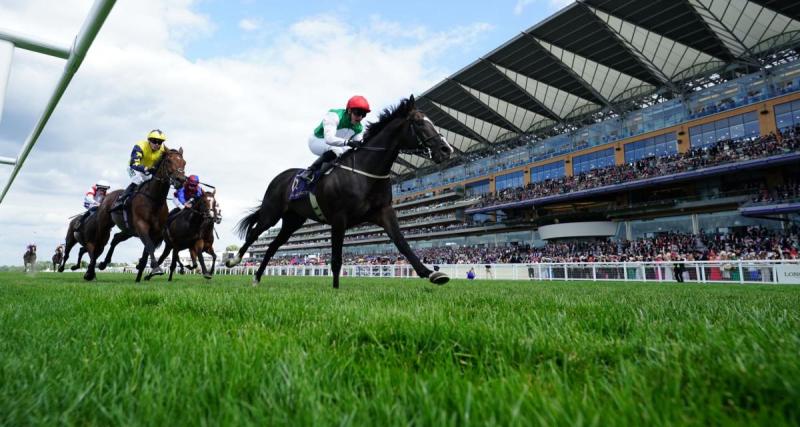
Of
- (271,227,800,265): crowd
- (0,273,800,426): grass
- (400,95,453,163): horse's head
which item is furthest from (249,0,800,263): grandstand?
(0,273,800,426): grass

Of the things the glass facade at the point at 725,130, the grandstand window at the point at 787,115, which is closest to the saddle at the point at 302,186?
the grandstand window at the point at 787,115

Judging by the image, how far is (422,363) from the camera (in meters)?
1.65

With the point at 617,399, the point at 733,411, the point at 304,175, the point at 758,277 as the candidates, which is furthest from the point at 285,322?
the point at 758,277

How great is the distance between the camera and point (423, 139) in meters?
6.70

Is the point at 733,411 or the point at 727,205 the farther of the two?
the point at 727,205

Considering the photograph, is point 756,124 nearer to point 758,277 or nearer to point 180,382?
point 758,277

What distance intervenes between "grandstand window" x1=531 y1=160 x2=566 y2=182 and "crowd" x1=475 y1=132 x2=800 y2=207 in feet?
4.66

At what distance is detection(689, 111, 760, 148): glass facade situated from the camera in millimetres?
36938

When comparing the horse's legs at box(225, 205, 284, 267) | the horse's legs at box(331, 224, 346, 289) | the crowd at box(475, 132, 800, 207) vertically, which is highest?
the crowd at box(475, 132, 800, 207)

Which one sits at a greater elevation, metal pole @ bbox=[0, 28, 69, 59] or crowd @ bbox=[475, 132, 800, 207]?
crowd @ bbox=[475, 132, 800, 207]

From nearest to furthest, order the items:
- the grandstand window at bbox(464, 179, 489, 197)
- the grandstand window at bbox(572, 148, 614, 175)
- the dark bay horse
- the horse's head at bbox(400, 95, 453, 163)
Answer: the horse's head at bbox(400, 95, 453, 163), the dark bay horse, the grandstand window at bbox(572, 148, 614, 175), the grandstand window at bbox(464, 179, 489, 197)

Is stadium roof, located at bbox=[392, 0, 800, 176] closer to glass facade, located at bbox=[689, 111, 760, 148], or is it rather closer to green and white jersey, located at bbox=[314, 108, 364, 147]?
glass facade, located at bbox=[689, 111, 760, 148]

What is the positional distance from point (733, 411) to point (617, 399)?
280mm

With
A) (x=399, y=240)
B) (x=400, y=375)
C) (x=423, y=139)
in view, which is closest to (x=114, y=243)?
(x=399, y=240)
